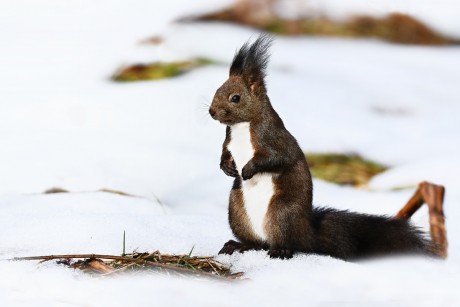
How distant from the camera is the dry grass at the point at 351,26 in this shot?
404 inches

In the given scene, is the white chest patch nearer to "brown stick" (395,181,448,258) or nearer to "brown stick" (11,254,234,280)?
"brown stick" (11,254,234,280)

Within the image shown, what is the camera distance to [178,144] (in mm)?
6727

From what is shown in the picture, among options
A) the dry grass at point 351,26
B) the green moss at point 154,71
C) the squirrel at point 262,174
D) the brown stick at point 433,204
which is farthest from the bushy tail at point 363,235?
the dry grass at point 351,26

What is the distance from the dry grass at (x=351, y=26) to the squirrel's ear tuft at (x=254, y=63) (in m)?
6.24

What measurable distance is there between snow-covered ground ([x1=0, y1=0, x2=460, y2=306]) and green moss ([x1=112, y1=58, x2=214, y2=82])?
148mm

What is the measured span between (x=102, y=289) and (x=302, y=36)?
7479mm

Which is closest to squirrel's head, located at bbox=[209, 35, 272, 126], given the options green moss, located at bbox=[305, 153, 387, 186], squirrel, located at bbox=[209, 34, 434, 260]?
squirrel, located at bbox=[209, 34, 434, 260]

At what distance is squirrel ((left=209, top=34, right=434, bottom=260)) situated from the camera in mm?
3736

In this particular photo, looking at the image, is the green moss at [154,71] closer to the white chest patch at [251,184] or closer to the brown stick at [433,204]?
the brown stick at [433,204]

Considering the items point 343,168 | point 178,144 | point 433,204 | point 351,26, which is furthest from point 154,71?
point 433,204

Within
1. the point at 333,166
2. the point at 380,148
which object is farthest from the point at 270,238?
the point at 380,148

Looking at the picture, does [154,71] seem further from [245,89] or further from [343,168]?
[245,89]

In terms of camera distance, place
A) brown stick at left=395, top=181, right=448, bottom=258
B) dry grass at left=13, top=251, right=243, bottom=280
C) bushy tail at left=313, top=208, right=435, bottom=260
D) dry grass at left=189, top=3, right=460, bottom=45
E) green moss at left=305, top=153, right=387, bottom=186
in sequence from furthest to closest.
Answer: dry grass at left=189, top=3, right=460, bottom=45, green moss at left=305, top=153, right=387, bottom=186, brown stick at left=395, top=181, right=448, bottom=258, bushy tail at left=313, top=208, right=435, bottom=260, dry grass at left=13, top=251, right=243, bottom=280

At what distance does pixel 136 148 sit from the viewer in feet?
21.3
